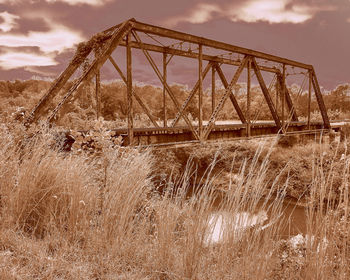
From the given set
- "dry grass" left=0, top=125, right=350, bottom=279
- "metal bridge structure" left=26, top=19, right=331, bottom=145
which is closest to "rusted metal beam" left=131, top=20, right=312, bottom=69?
"metal bridge structure" left=26, top=19, right=331, bottom=145

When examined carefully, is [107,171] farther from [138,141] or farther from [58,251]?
[138,141]

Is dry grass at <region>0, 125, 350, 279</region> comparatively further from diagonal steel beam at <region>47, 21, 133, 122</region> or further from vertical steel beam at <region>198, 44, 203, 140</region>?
vertical steel beam at <region>198, 44, 203, 140</region>

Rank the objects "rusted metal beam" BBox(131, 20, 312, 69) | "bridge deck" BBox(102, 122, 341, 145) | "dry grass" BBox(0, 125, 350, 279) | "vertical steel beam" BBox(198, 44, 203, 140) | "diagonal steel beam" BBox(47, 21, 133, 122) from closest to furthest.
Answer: "dry grass" BBox(0, 125, 350, 279) < "diagonal steel beam" BBox(47, 21, 133, 122) < "rusted metal beam" BBox(131, 20, 312, 69) < "bridge deck" BBox(102, 122, 341, 145) < "vertical steel beam" BBox(198, 44, 203, 140)

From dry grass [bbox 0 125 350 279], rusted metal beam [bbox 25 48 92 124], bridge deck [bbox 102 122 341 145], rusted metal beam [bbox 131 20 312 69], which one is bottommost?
dry grass [bbox 0 125 350 279]

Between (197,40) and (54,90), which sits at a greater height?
(197,40)

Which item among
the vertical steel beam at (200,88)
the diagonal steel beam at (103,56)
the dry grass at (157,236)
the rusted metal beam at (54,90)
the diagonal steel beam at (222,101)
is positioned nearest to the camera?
the dry grass at (157,236)

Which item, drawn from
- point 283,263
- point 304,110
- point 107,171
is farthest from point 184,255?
point 304,110


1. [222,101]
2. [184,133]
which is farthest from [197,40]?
[184,133]

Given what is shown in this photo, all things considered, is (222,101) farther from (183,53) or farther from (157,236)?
(157,236)

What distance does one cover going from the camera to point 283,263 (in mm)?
3293

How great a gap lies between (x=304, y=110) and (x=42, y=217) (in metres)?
42.1

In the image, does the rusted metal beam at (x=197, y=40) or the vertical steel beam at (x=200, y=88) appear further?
the vertical steel beam at (x=200, y=88)

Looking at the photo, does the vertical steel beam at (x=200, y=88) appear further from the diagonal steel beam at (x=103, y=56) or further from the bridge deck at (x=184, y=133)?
the diagonal steel beam at (x=103, y=56)

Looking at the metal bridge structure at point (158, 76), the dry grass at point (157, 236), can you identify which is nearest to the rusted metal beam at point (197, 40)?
the metal bridge structure at point (158, 76)
